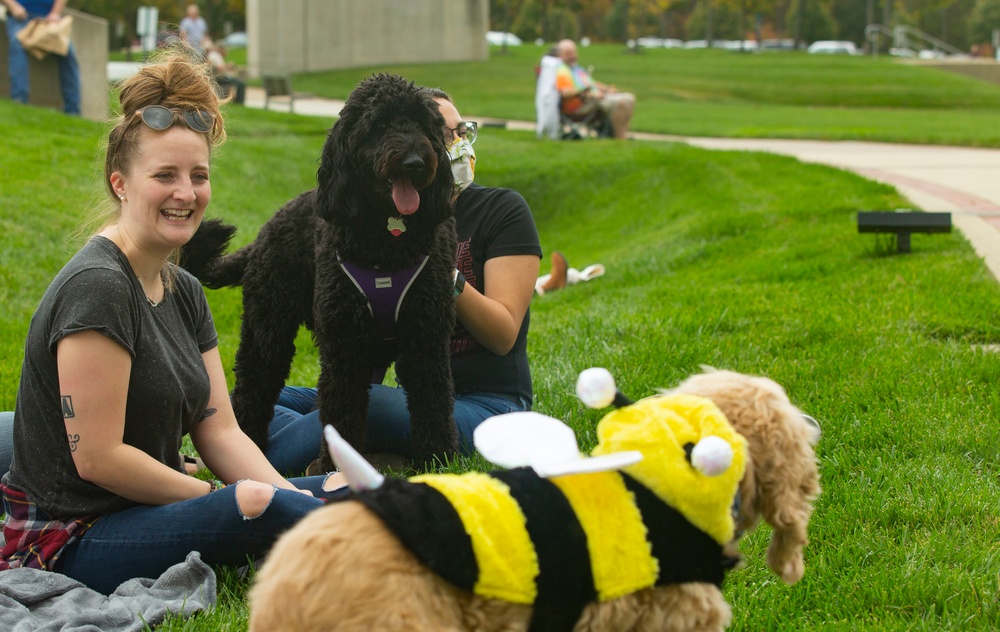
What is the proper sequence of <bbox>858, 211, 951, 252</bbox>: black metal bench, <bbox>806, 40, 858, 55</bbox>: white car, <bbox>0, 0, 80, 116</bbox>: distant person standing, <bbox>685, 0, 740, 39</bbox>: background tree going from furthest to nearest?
<bbox>685, 0, 740, 39</bbox>: background tree, <bbox>806, 40, 858, 55</bbox>: white car, <bbox>0, 0, 80, 116</bbox>: distant person standing, <bbox>858, 211, 951, 252</bbox>: black metal bench

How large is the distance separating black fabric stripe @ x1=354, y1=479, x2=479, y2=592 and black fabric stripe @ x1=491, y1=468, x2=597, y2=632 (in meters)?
0.14

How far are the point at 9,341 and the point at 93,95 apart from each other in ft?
39.8

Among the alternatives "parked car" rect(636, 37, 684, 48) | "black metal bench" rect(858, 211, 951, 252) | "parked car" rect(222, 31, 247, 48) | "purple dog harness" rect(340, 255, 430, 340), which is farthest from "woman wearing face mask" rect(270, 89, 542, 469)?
"parked car" rect(636, 37, 684, 48)

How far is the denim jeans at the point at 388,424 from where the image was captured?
13.4 ft

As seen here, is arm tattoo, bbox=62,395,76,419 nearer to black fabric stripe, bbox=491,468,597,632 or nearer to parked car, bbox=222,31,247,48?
black fabric stripe, bbox=491,468,597,632

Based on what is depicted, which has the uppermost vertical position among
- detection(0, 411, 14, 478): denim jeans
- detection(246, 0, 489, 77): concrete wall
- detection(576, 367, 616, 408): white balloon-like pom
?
detection(246, 0, 489, 77): concrete wall

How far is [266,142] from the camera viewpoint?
15.9 m

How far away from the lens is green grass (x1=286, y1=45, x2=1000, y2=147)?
22.3 meters

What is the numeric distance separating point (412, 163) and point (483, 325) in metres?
0.80

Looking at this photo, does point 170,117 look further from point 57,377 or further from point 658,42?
point 658,42

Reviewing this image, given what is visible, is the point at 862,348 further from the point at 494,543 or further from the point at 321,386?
the point at 494,543

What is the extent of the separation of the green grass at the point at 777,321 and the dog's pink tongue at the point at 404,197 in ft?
2.52

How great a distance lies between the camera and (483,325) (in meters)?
4.00

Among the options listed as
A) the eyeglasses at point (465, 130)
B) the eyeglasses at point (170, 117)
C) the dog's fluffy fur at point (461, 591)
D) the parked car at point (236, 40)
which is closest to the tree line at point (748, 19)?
the parked car at point (236, 40)
